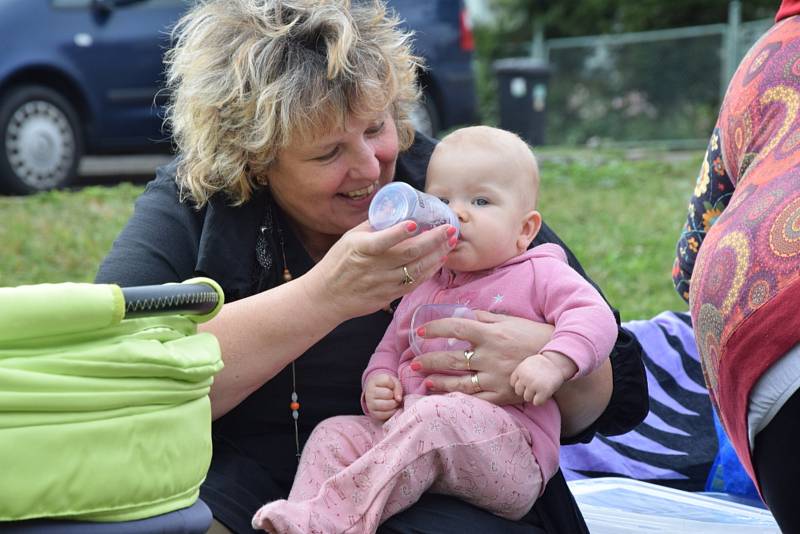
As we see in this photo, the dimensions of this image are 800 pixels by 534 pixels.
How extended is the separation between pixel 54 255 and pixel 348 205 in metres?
3.43

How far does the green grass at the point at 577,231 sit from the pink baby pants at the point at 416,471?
295 cm

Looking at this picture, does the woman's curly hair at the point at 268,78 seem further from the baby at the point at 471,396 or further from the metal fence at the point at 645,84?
the metal fence at the point at 645,84

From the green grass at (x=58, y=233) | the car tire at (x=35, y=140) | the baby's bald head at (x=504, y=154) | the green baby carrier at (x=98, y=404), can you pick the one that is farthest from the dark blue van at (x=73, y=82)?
the green baby carrier at (x=98, y=404)

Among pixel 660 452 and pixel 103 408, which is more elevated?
pixel 103 408

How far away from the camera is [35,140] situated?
7043 mm

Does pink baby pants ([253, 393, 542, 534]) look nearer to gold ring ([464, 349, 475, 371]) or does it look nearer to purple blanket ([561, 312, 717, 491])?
gold ring ([464, 349, 475, 371])

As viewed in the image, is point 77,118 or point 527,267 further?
point 77,118

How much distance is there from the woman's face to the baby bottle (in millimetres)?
275

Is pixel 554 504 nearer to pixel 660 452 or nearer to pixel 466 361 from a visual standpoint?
pixel 466 361

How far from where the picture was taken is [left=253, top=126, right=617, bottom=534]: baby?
210 cm

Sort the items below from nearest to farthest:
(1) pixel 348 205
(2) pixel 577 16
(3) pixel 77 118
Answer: (1) pixel 348 205
(3) pixel 77 118
(2) pixel 577 16

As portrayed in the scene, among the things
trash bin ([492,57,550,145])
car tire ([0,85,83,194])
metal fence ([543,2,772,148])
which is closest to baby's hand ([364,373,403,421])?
car tire ([0,85,83,194])

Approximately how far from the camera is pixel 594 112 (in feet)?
51.3

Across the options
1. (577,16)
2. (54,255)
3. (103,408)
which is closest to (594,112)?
(577,16)
